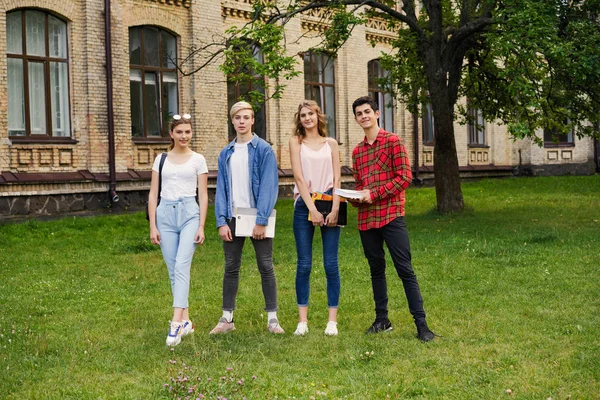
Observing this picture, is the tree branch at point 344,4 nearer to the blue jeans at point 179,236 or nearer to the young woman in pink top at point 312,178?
the young woman in pink top at point 312,178

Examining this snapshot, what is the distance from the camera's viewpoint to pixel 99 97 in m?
19.2

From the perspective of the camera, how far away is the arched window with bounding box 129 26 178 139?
20.2 meters

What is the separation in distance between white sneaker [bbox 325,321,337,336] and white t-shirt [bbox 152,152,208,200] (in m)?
1.68

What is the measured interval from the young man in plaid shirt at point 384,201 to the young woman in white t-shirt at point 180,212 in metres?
1.45

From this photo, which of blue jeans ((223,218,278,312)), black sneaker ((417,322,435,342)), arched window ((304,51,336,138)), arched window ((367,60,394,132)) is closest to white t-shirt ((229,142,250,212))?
blue jeans ((223,218,278,312))

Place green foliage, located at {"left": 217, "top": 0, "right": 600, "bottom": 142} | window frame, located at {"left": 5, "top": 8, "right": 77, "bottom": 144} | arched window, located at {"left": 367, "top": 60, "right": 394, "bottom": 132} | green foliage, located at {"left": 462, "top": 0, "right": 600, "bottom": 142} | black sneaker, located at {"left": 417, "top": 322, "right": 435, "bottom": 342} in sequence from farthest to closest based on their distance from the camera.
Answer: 1. arched window, located at {"left": 367, "top": 60, "right": 394, "bottom": 132}
2. window frame, located at {"left": 5, "top": 8, "right": 77, "bottom": 144}
3. green foliage, located at {"left": 217, "top": 0, "right": 600, "bottom": 142}
4. green foliage, located at {"left": 462, "top": 0, "right": 600, "bottom": 142}
5. black sneaker, located at {"left": 417, "top": 322, "right": 435, "bottom": 342}

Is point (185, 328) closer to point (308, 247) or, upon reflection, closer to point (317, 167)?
point (308, 247)

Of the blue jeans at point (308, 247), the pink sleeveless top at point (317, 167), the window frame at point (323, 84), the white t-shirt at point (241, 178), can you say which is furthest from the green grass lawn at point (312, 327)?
the window frame at point (323, 84)

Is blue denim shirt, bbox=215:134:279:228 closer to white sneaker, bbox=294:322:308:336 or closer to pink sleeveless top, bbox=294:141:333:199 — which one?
pink sleeveless top, bbox=294:141:333:199

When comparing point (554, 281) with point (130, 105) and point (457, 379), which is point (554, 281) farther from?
point (130, 105)

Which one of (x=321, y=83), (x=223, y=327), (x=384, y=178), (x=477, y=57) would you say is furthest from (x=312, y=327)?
(x=321, y=83)

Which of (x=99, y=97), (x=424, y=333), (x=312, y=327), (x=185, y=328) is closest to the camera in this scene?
(x=424, y=333)

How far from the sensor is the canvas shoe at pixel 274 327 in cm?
726

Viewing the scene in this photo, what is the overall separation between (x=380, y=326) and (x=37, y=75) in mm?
13609
